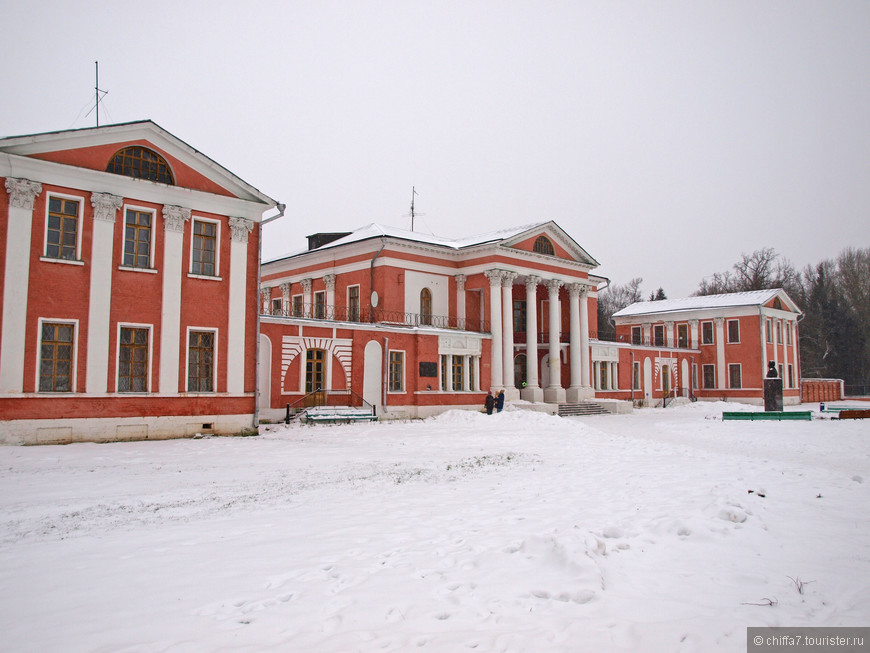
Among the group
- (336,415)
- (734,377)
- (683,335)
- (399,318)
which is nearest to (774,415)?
(336,415)

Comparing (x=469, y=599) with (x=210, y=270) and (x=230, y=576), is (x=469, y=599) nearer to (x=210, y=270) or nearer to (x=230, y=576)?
(x=230, y=576)

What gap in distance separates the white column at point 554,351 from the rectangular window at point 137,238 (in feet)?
69.5

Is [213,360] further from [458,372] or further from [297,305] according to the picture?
[297,305]

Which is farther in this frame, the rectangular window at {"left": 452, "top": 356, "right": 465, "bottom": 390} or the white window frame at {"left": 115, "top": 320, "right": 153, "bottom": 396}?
the rectangular window at {"left": 452, "top": 356, "right": 465, "bottom": 390}

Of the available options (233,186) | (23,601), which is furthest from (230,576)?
(233,186)

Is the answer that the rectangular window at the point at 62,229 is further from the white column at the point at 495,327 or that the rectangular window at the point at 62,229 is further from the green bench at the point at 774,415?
the green bench at the point at 774,415

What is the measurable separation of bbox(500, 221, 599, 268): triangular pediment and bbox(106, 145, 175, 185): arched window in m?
17.2

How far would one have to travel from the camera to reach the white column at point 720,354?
1890 inches

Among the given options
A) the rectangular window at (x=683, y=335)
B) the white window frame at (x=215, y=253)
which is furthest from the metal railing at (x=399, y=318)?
the rectangular window at (x=683, y=335)

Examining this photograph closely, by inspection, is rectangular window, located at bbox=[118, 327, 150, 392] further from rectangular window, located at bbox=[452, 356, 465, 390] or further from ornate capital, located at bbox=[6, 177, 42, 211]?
rectangular window, located at bbox=[452, 356, 465, 390]

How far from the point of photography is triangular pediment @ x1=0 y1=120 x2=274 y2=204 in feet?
54.6

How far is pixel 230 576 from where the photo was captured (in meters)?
5.38

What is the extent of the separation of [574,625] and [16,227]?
17277mm

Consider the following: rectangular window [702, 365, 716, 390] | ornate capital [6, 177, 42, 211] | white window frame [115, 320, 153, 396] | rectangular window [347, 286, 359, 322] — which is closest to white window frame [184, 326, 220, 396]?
white window frame [115, 320, 153, 396]
